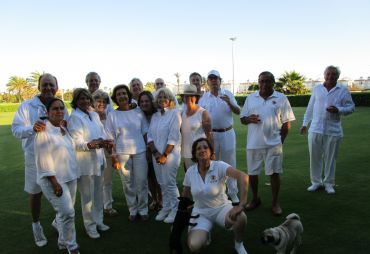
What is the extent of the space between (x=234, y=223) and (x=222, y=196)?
360 mm

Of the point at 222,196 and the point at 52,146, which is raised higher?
the point at 52,146

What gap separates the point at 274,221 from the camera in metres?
4.64

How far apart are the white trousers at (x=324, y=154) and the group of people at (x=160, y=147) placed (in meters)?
0.02

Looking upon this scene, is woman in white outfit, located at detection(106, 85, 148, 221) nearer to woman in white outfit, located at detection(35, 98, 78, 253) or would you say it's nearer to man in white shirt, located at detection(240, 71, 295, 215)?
woman in white outfit, located at detection(35, 98, 78, 253)

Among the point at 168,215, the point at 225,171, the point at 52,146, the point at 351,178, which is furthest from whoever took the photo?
the point at 351,178

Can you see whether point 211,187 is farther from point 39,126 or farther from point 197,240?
point 39,126

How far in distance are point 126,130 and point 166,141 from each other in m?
0.60

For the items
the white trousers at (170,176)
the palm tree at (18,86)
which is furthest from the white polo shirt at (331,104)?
the palm tree at (18,86)

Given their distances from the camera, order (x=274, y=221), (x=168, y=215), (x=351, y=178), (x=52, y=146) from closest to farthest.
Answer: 1. (x=52, y=146)
2. (x=274, y=221)
3. (x=168, y=215)
4. (x=351, y=178)

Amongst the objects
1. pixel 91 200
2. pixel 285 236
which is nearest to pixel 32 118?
pixel 91 200

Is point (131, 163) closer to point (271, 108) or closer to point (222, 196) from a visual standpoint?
point (222, 196)

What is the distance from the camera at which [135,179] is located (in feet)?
16.1

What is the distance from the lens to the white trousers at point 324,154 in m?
5.79

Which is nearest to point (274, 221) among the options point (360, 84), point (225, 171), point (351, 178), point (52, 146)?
point (225, 171)
